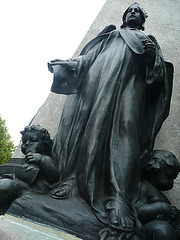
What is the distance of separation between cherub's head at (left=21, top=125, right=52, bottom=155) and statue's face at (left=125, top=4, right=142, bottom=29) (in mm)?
1882

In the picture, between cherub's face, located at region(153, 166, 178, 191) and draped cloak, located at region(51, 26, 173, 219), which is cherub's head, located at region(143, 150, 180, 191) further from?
draped cloak, located at region(51, 26, 173, 219)

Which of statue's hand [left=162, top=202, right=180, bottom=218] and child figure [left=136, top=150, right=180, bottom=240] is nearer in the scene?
child figure [left=136, top=150, right=180, bottom=240]

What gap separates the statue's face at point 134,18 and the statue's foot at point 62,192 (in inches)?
90.1

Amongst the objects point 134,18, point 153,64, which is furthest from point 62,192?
point 134,18

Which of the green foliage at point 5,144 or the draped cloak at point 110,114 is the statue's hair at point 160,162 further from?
the green foliage at point 5,144

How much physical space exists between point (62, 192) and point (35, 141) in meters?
0.65

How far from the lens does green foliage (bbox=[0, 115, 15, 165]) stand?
14.8 m

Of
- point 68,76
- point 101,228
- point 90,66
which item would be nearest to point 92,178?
point 101,228

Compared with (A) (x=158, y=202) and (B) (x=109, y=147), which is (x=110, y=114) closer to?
(B) (x=109, y=147)

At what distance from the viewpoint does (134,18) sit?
3473 millimetres

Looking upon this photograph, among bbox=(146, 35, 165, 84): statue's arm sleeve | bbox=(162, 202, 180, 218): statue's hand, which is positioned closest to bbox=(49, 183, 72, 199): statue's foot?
bbox=(162, 202, 180, 218): statue's hand

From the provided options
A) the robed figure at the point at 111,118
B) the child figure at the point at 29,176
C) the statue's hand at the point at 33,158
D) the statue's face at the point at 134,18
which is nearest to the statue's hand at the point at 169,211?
the robed figure at the point at 111,118

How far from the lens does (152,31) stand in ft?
17.5

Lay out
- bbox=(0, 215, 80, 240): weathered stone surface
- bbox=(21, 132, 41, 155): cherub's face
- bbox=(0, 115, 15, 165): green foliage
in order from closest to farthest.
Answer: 1. bbox=(0, 215, 80, 240): weathered stone surface
2. bbox=(21, 132, 41, 155): cherub's face
3. bbox=(0, 115, 15, 165): green foliage
